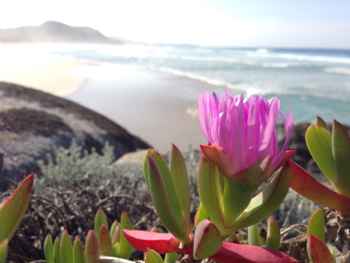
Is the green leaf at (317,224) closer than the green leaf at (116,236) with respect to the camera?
Yes

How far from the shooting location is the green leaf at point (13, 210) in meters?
0.52

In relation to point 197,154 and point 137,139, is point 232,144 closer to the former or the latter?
point 197,154

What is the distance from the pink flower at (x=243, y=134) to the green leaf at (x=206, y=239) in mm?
99

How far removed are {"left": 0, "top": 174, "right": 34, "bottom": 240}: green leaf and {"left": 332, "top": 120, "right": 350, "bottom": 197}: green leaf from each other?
56cm

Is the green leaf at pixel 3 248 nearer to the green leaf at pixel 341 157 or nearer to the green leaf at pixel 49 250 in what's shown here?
the green leaf at pixel 49 250

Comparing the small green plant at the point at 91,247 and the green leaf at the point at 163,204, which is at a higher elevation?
the green leaf at the point at 163,204

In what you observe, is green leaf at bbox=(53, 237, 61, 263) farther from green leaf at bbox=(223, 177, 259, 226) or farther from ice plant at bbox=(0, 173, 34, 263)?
green leaf at bbox=(223, 177, 259, 226)

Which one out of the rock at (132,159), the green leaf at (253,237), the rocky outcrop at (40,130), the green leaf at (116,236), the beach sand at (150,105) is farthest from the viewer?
the beach sand at (150,105)

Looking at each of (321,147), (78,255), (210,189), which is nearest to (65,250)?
(78,255)

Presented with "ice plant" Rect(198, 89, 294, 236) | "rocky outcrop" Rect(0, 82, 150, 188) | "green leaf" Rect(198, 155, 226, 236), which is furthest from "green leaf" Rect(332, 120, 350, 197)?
"rocky outcrop" Rect(0, 82, 150, 188)

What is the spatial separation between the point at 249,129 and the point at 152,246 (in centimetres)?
28

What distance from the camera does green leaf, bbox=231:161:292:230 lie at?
52 centimetres

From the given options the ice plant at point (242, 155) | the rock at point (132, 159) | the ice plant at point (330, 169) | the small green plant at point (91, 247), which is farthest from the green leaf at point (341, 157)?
the rock at point (132, 159)

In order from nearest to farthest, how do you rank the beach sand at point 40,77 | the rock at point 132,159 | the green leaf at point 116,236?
the green leaf at point 116,236 < the rock at point 132,159 < the beach sand at point 40,77
